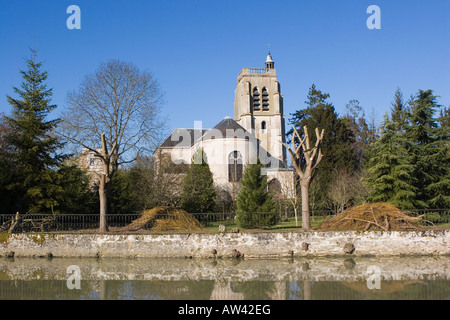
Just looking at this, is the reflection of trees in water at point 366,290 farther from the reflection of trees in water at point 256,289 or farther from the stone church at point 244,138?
the stone church at point 244,138

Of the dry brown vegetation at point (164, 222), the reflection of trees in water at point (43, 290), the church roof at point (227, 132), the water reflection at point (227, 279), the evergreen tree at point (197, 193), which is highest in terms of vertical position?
the church roof at point (227, 132)

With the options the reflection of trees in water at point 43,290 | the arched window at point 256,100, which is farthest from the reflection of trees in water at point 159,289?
the arched window at point 256,100

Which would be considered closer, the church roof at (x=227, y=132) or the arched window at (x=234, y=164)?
the arched window at (x=234, y=164)

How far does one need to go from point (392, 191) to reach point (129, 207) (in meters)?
15.7

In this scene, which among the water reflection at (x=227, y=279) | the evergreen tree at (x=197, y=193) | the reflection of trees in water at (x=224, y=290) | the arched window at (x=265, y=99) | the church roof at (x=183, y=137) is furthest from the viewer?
the arched window at (x=265, y=99)

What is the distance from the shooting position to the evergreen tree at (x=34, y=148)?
69.2ft

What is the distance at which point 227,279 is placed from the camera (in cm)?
1067

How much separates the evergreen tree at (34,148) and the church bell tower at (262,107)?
3459cm

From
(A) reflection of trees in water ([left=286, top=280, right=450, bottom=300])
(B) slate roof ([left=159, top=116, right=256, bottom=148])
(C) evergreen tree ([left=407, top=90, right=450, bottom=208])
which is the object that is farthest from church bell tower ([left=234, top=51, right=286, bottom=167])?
(A) reflection of trees in water ([left=286, top=280, right=450, bottom=300])

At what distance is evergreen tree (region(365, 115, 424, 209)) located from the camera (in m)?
21.6

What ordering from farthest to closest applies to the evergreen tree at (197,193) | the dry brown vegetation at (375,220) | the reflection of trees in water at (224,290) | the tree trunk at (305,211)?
the evergreen tree at (197,193) < the tree trunk at (305,211) < the dry brown vegetation at (375,220) < the reflection of trees in water at (224,290)

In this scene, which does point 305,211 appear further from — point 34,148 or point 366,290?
point 34,148

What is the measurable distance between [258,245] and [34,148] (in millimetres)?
13686
